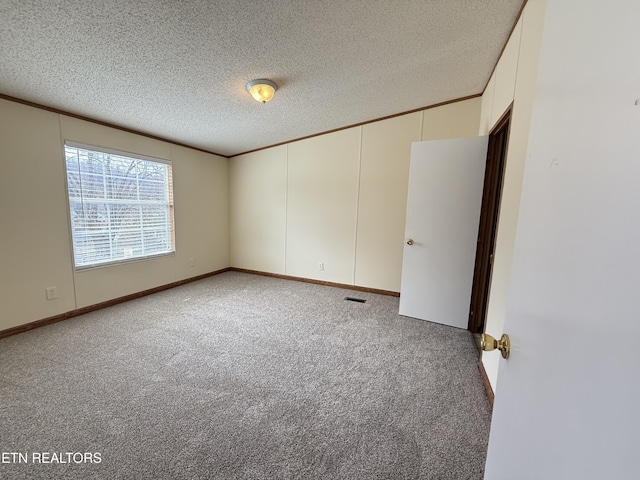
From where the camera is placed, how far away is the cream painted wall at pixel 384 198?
11.2 feet

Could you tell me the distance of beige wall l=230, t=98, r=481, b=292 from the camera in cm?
341

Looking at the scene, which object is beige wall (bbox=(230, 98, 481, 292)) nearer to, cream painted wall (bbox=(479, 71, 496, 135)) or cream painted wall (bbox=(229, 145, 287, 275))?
cream painted wall (bbox=(229, 145, 287, 275))

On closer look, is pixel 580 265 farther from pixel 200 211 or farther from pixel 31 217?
pixel 200 211

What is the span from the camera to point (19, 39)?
1604 millimetres

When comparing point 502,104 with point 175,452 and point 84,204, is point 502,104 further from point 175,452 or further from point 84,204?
point 84,204

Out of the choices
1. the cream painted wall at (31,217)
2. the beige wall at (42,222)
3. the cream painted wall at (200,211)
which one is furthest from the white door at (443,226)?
the cream painted wall at (31,217)

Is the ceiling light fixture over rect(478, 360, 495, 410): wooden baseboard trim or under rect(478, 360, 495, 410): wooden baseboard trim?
over

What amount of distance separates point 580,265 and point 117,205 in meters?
4.00

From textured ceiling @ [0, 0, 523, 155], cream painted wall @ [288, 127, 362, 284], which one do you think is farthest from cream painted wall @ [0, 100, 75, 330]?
cream painted wall @ [288, 127, 362, 284]

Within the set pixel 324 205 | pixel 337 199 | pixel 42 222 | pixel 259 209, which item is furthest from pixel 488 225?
pixel 42 222

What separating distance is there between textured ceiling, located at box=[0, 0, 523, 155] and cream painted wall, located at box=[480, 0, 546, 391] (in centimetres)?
26

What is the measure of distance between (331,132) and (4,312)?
13.3ft

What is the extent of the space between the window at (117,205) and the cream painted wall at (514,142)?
3901 mm

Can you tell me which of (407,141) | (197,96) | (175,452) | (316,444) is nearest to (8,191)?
(197,96)
